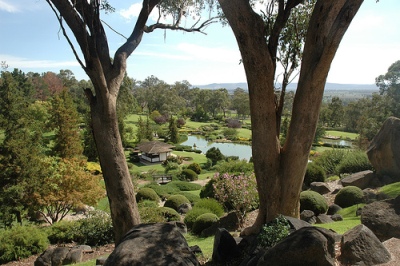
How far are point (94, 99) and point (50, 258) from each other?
7702 mm

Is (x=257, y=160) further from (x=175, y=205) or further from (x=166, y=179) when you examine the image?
(x=166, y=179)

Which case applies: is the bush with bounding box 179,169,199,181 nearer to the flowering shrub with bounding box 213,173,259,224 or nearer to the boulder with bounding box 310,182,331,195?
the boulder with bounding box 310,182,331,195

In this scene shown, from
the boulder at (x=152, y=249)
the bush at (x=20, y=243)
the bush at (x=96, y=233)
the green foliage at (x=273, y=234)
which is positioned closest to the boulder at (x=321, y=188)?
the bush at (x=96, y=233)

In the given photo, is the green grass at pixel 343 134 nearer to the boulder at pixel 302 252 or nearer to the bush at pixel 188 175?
the bush at pixel 188 175

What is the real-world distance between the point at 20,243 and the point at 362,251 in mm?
12368

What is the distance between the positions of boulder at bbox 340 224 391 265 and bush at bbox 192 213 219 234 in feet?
27.3

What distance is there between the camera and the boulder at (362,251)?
4.36 m

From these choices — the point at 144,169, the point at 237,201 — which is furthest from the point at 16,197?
the point at 144,169

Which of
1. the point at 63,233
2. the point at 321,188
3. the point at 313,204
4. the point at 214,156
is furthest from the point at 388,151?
the point at 214,156

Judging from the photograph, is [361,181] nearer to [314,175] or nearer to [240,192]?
[314,175]

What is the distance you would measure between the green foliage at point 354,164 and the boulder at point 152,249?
55.0 feet

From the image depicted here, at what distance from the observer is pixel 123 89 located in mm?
46469

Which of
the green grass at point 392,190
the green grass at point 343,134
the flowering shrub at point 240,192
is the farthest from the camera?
the green grass at point 343,134

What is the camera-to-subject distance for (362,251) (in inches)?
174
